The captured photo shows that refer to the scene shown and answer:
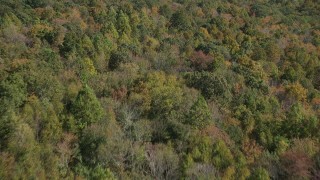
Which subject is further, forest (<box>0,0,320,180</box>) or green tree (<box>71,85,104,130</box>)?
green tree (<box>71,85,104,130</box>)

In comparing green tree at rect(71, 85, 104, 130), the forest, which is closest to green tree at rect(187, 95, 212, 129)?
the forest

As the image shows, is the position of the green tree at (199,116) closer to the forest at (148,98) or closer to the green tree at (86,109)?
the forest at (148,98)

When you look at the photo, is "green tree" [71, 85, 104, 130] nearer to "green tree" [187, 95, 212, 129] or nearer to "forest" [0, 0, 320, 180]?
"forest" [0, 0, 320, 180]

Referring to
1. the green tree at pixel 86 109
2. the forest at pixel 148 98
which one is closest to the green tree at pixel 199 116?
the forest at pixel 148 98

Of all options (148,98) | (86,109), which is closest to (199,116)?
(148,98)

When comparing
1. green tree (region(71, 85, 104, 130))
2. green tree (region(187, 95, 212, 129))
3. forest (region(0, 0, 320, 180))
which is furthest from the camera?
green tree (region(187, 95, 212, 129))

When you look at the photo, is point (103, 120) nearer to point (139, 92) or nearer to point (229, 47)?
point (139, 92)

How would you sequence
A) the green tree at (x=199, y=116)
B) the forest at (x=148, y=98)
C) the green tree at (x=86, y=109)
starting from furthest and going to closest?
the green tree at (x=199, y=116) → the green tree at (x=86, y=109) → the forest at (x=148, y=98)

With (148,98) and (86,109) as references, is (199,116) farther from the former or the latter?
(86,109)
